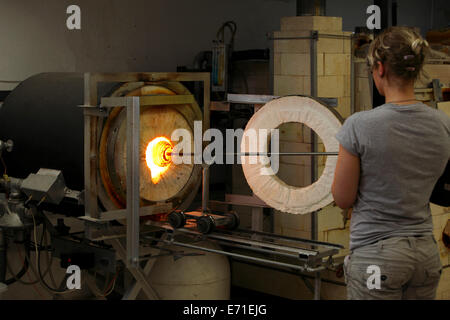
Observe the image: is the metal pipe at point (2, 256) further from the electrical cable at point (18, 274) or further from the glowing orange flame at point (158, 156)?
the glowing orange flame at point (158, 156)

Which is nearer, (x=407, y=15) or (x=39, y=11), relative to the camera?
(x=39, y=11)

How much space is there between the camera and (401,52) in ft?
6.91

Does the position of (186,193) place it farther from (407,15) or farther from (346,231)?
(407,15)

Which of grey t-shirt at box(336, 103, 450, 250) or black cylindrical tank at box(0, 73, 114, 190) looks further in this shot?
black cylindrical tank at box(0, 73, 114, 190)

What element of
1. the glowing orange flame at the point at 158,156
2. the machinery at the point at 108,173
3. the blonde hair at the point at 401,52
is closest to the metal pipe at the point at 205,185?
the machinery at the point at 108,173

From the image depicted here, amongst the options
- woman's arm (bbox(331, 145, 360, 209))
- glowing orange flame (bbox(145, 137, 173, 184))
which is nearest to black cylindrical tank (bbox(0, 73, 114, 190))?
glowing orange flame (bbox(145, 137, 173, 184))

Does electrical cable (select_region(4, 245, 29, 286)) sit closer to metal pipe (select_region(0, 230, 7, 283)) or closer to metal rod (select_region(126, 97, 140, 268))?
metal pipe (select_region(0, 230, 7, 283))

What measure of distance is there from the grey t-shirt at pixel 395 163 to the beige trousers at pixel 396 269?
3 cm

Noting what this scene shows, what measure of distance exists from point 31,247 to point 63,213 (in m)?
0.67

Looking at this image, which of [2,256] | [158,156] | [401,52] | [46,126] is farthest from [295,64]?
[401,52]

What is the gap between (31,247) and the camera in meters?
4.37

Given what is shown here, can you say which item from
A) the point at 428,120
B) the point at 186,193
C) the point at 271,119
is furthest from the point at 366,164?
the point at 186,193

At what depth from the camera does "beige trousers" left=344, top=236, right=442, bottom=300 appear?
6.86 ft

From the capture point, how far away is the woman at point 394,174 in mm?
2090
